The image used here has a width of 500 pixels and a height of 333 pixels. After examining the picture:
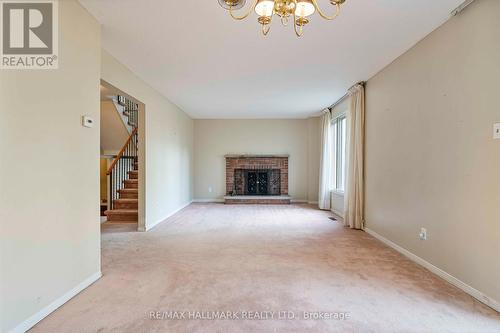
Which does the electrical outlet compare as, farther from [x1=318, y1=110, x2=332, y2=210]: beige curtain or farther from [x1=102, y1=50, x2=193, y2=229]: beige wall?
[x1=102, y1=50, x2=193, y2=229]: beige wall

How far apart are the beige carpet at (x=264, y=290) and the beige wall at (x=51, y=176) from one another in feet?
0.96

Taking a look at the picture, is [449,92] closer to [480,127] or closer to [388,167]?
[480,127]

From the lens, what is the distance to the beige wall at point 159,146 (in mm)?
3922

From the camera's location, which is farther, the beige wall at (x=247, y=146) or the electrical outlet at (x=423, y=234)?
the beige wall at (x=247, y=146)

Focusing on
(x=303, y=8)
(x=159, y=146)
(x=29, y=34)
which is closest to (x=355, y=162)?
(x=303, y=8)

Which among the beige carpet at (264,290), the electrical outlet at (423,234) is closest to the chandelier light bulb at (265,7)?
the beige carpet at (264,290)

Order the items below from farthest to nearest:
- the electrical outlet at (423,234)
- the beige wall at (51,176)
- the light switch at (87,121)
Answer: the electrical outlet at (423,234)
the light switch at (87,121)
the beige wall at (51,176)

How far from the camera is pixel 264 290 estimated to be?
2457mm

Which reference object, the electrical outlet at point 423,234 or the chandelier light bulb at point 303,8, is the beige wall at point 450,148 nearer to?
the electrical outlet at point 423,234

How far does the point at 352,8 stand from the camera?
95.8 inches

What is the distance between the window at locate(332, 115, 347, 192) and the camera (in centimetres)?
649

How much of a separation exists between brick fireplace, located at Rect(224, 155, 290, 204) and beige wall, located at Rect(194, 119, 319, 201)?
7.5 inches

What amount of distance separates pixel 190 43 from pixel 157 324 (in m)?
2.86

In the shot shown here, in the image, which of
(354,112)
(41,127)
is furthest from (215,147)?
(41,127)
